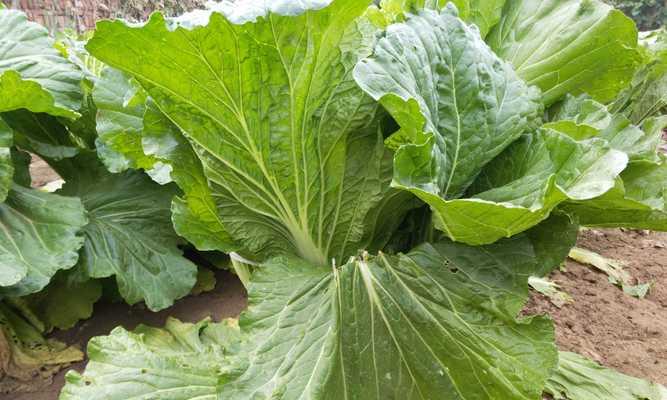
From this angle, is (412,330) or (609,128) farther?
(609,128)

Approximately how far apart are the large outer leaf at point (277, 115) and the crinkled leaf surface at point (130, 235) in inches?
39.9

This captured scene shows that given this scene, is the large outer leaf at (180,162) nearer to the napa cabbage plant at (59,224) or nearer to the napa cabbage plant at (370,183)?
the napa cabbage plant at (370,183)

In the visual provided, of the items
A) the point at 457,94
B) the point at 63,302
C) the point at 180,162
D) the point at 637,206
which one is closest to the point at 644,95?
the point at 637,206

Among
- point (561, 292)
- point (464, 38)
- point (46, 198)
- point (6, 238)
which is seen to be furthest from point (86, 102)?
point (561, 292)

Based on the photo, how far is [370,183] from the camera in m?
1.65

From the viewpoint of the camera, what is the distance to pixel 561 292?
280 cm

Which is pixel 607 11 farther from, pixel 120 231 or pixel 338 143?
pixel 120 231

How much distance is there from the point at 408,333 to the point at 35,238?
6.05ft

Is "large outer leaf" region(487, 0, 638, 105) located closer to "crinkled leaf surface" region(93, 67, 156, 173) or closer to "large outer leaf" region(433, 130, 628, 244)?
"large outer leaf" region(433, 130, 628, 244)

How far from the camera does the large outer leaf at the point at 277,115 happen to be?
1364 millimetres

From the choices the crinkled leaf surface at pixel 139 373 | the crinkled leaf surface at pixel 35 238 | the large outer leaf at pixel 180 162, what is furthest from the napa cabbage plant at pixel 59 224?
the large outer leaf at pixel 180 162

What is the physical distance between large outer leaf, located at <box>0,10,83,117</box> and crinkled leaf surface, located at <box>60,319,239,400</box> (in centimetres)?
110

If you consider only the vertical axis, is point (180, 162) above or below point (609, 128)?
below

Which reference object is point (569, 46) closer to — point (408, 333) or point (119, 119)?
point (408, 333)
